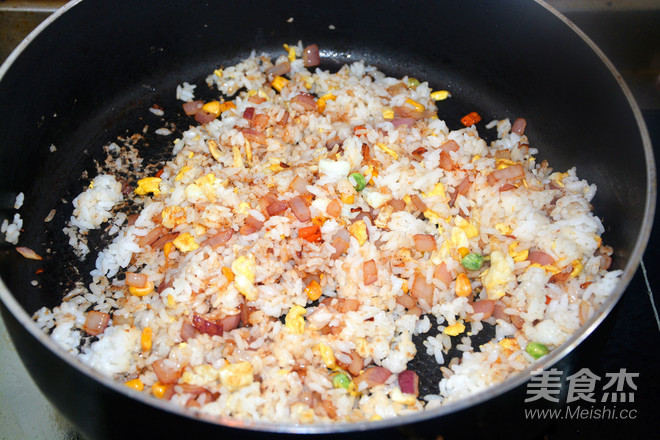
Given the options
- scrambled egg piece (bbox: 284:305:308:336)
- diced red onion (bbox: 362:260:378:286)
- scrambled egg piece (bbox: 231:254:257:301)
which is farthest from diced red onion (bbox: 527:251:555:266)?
scrambled egg piece (bbox: 231:254:257:301)

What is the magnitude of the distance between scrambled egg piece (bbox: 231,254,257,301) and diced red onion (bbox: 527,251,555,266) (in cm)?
124

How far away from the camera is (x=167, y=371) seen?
2166 mm

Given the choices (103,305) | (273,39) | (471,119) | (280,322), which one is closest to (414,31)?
(471,119)

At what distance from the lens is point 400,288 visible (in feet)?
8.03

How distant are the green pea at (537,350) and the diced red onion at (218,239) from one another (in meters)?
1.37

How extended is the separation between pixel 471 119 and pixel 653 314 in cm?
134

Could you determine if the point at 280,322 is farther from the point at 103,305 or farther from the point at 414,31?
the point at 414,31

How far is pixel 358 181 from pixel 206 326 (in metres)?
0.98

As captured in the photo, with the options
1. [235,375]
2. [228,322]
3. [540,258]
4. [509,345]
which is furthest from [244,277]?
[540,258]

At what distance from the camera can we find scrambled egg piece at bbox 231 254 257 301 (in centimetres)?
235

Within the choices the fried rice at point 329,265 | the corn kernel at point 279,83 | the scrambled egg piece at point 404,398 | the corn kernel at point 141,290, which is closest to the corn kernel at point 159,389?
the fried rice at point 329,265

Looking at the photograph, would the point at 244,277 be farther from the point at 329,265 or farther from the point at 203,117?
the point at 203,117

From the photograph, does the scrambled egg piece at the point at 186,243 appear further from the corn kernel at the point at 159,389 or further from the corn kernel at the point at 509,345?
the corn kernel at the point at 509,345

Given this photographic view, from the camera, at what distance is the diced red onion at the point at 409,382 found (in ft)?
7.18
